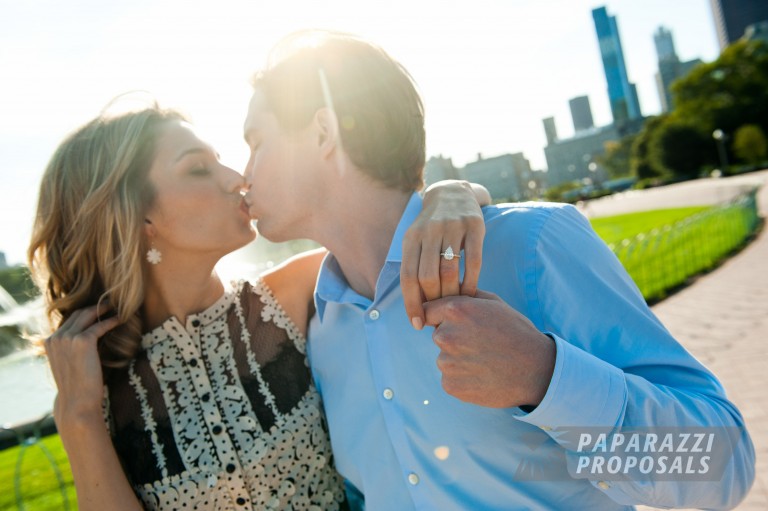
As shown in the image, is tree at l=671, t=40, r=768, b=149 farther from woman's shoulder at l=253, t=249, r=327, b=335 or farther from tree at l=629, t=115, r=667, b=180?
woman's shoulder at l=253, t=249, r=327, b=335

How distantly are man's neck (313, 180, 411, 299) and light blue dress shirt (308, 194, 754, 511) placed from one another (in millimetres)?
120

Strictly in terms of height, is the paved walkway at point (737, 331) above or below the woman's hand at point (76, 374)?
below

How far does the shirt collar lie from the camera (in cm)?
200

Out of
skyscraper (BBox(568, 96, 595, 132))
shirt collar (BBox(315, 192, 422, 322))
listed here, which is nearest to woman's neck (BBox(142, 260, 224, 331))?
shirt collar (BBox(315, 192, 422, 322))

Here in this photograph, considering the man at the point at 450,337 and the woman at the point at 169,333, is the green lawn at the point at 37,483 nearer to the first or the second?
the woman at the point at 169,333

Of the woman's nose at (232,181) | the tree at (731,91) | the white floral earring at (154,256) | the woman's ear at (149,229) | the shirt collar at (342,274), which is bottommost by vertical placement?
the shirt collar at (342,274)

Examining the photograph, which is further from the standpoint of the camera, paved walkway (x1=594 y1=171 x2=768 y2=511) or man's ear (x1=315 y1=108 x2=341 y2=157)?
paved walkway (x1=594 y1=171 x2=768 y2=511)

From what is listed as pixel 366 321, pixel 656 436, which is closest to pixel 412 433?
pixel 366 321

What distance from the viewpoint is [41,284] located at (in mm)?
2775

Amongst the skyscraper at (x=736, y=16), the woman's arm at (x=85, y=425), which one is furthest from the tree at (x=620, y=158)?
the woman's arm at (x=85, y=425)

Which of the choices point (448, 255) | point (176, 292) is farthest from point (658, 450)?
point (176, 292)

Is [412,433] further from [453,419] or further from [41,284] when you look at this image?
[41,284]

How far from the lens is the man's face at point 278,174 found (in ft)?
7.48

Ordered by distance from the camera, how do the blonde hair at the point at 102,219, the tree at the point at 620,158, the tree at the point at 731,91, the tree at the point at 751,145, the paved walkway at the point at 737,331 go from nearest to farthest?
the blonde hair at the point at 102,219, the paved walkway at the point at 737,331, the tree at the point at 751,145, the tree at the point at 731,91, the tree at the point at 620,158
